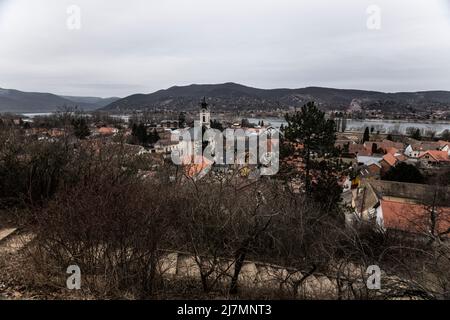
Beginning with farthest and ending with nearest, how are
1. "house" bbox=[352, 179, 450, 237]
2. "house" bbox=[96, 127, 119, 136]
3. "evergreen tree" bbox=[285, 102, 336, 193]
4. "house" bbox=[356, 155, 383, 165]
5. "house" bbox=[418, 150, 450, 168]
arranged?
"house" bbox=[356, 155, 383, 165] < "house" bbox=[418, 150, 450, 168] < "house" bbox=[96, 127, 119, 136] < "evergreen tree" bbox=[285, 102, 336, 193] < "house" bbox=[352, 179, 450, 237]

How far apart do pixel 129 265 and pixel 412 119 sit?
17104 centimetres

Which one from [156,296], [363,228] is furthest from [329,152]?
[156,296]

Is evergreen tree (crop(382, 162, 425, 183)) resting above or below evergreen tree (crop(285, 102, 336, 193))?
below

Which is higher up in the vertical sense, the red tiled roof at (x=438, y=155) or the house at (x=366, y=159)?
the red tiled roof at (x=438, y=155)

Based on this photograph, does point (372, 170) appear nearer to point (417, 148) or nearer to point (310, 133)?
point (417, 148)

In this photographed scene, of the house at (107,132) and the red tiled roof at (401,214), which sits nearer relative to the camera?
the red tiled roof at (401,214)

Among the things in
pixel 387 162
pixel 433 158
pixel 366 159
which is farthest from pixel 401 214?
pixel 433 158

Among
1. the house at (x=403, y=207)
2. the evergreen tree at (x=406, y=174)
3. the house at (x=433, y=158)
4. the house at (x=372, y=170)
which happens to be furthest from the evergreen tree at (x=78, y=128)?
the house at (x=433, y=158)

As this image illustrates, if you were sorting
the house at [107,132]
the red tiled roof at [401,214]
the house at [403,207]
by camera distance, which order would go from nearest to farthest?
the house at [403,207], the red tiled roof at [401,214], the house at [107,132]

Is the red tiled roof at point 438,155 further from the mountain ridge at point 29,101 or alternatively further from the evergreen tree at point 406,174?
the mountain ridge at point 29,101

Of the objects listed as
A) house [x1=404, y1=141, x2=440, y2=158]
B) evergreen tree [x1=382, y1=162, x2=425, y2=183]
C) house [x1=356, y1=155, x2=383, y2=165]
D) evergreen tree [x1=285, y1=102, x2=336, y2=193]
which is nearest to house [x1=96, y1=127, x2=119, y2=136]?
evergreen tree [x1=285, y1=102, x2=336, y2=193]

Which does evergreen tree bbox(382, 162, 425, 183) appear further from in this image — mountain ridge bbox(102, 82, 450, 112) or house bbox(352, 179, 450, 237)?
mountain ridge bbox(102, 82, 450, 112)

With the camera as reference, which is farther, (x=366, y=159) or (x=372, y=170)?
(x=366, y=159)
